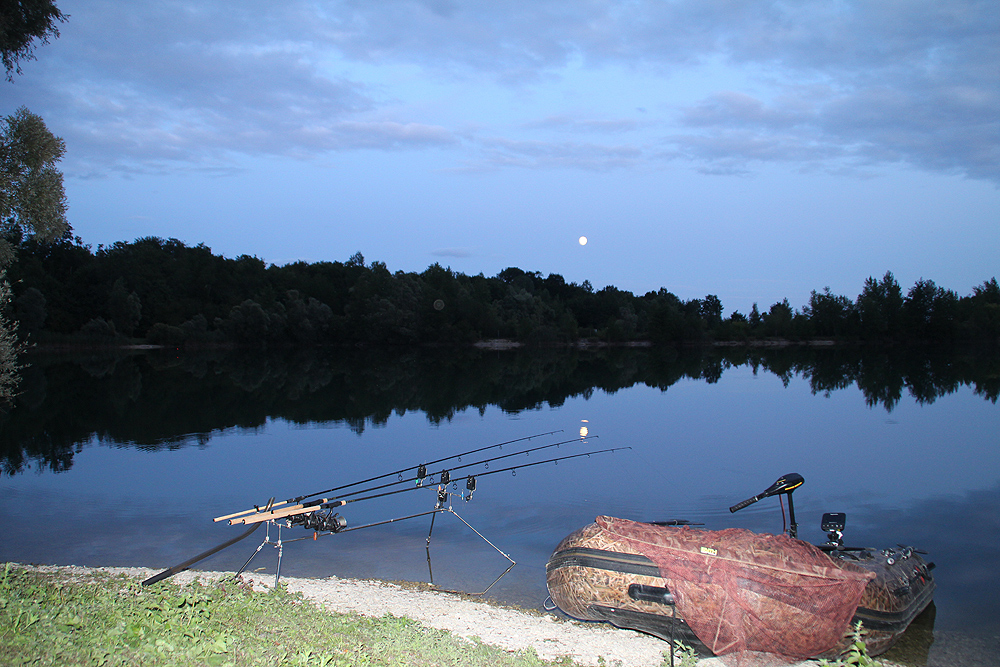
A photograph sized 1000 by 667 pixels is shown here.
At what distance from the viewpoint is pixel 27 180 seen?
44.5 feet

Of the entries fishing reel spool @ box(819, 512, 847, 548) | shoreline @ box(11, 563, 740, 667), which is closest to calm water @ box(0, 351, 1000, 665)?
shoreline @ box(11, 563, 740, 667)

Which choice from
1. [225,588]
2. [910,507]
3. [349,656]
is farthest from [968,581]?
[225,588]

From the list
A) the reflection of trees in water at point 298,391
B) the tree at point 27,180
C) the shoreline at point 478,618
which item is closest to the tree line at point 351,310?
the reflection of trees in water at point 298,391

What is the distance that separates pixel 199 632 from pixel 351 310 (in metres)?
89.0

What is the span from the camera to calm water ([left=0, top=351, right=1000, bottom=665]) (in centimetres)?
986

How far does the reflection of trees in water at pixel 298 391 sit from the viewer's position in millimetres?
23172

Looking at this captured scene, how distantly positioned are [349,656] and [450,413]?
72.8ft

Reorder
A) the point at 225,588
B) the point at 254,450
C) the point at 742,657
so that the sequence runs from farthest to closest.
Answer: the point at 254,450, the point at 225,588, the point at 742,657

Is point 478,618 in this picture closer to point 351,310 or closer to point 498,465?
point 498,465

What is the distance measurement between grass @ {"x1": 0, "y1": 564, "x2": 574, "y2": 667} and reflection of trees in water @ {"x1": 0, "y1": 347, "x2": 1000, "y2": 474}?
1348cm

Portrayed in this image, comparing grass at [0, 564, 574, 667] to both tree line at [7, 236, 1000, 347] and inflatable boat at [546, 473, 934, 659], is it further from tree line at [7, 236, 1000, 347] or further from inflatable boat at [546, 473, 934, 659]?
tree line at [7, 236, 1000, 347]

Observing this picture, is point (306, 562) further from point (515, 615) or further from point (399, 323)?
point (399, 323)

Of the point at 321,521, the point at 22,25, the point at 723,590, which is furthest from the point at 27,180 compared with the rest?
the point at 723,590

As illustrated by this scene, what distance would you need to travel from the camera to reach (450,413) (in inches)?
1070
